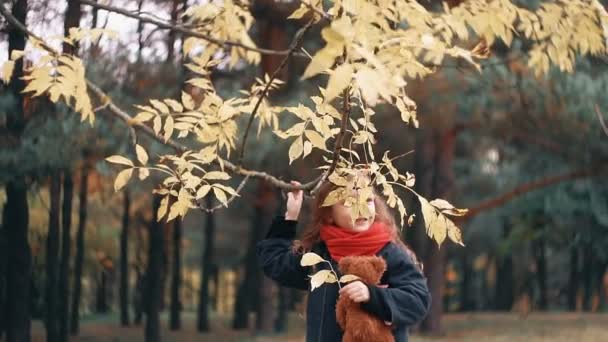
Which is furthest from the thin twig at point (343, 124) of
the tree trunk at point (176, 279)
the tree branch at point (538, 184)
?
the tree branch at point (538, 184)

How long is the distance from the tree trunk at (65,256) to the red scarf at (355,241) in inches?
206

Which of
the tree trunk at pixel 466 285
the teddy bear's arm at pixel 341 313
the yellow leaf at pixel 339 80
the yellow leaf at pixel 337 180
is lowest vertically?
the tree trunk at pixel 466 285

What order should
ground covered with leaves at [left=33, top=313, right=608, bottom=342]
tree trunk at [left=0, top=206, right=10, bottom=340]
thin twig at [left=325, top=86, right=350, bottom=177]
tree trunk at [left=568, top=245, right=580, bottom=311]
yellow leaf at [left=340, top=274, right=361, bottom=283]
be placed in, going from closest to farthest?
thin twig at [left=325, top=86, right=350, bottom=177] < yellow leaf at [left=340, top=274, right=361, bottom=283] < tree trunk at [left=0, top=206, right=10, bottom=340] < ground covered with leaves at [left=33, top=313, right=608, bottom=342] < tree trunk at [left=568, top=245, right=580, bottom=311]

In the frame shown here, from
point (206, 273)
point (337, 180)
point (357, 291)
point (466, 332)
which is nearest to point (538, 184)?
point (466, 332)

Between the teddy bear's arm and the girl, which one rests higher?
the girl

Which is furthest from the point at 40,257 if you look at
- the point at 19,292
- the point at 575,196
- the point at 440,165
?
the point at 575,196

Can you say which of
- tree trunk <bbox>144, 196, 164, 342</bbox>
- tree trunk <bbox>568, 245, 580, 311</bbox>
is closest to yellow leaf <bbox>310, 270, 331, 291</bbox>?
tree trunk <bbox>144, 196, 164, 342</bbox>

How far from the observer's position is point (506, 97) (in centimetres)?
1109

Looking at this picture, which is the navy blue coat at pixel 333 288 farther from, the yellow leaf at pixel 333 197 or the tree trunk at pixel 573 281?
the tree trunk at pixel 573 281

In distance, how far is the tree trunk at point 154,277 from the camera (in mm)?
10250

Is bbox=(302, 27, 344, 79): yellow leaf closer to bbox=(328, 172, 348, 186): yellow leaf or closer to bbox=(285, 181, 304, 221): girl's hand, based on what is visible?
bbox=(328, 172, 348, 186): yellow leaf

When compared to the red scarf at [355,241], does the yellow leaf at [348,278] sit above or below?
below

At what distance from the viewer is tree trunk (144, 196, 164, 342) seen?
33.6 feet

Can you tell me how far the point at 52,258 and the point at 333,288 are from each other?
520 cm
